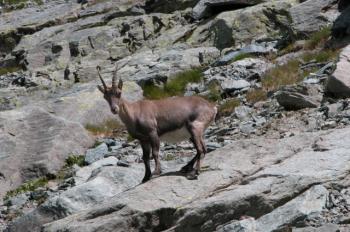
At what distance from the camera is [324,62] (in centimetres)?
2342

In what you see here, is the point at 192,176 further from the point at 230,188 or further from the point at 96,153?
the point at 96,153

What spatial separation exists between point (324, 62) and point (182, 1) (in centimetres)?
1778

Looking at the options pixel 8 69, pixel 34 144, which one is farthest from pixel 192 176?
pixel 8 69

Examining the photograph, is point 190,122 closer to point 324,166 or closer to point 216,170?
point 216,170

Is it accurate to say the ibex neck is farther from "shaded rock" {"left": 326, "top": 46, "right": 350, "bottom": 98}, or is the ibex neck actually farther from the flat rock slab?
"shaded rock" {"left": 326, "top": 46, "right": 350, "bottom": 98}

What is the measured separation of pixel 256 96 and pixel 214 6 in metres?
13.6

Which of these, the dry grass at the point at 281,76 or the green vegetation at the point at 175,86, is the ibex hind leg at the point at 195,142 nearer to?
the dry grass at the point at 281,76

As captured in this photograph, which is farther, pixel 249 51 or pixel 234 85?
pixel 249 51

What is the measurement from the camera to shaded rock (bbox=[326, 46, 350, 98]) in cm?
1883

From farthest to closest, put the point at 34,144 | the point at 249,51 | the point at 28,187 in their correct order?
the point at 249,51
the point at 34,144
the point at 28,187

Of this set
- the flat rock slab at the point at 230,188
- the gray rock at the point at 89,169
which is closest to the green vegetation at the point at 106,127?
the gray rock at the point at 89,169

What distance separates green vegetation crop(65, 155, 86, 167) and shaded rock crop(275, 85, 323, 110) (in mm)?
5919

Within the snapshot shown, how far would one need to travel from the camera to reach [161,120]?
14.5 meters

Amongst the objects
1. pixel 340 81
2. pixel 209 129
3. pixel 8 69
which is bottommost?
pixel 8 69
